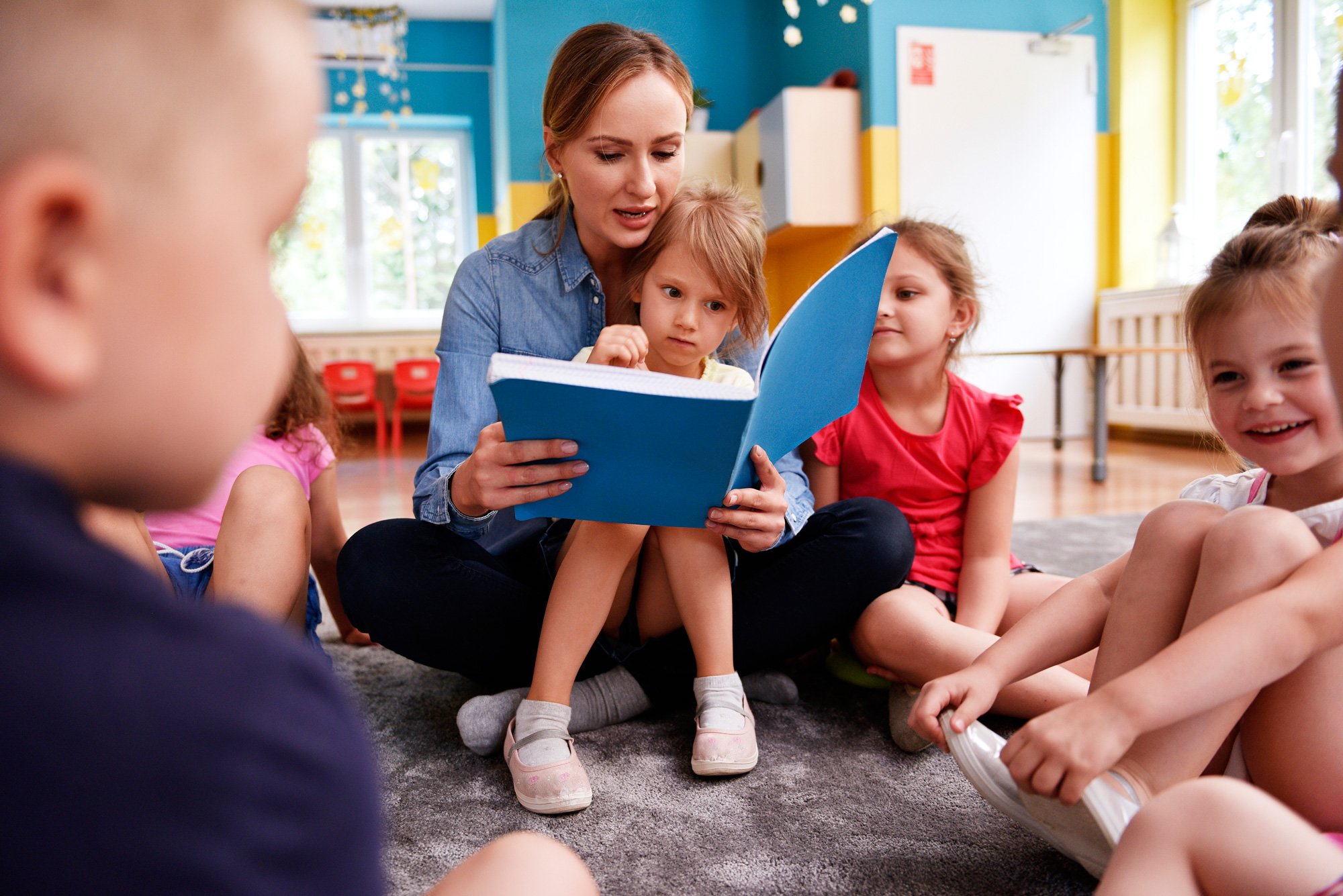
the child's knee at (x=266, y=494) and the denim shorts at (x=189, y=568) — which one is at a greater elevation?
the child's knee at (x=266, y=494)

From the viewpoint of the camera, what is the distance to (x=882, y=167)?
4.12 metres

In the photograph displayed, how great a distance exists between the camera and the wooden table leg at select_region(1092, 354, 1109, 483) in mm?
2947

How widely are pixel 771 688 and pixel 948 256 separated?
64 centimetres

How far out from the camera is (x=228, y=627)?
265 mm

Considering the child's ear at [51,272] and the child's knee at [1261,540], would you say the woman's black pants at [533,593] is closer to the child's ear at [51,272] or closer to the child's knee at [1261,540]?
Answer: the child's knee at [1261,540]

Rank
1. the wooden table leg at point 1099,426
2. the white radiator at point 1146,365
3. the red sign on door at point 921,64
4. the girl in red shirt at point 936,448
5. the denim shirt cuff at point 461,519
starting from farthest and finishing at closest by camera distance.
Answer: the red sign on door at point 921,64
the white radiator at point 1146,365
the wooden table leg at point 1099,426
the girl in red shirt at point 936,448
the denim shirt cuff at point 461,519

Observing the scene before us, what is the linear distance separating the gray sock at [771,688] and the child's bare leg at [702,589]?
0.14m

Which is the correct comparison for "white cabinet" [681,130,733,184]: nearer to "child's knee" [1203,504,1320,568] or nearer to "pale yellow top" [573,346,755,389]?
"pale yellow top" [573,346,755,389]

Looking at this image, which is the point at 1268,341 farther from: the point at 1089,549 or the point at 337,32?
the point at 337,32

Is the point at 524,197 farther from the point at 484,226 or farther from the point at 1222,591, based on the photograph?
the point at 1222,591

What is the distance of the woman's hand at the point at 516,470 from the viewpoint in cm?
78

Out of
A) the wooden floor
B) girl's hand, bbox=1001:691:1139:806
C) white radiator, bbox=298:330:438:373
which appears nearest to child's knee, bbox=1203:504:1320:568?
girl's hand, bbox=1001:691:1139:806

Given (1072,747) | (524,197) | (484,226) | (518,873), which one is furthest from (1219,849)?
(484,226)

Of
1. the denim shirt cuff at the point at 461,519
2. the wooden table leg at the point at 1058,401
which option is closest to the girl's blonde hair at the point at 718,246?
the denim shirt cuff at the point at 461,519
